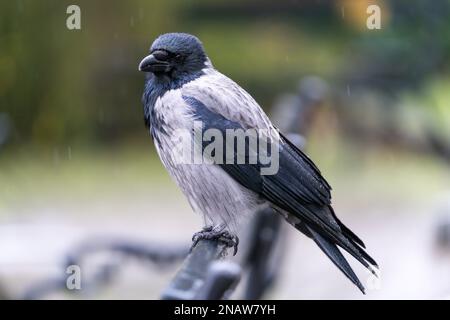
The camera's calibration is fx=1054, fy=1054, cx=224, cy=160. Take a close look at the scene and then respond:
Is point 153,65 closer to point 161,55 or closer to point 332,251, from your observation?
point 161,55

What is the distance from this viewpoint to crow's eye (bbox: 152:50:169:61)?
7.45ft

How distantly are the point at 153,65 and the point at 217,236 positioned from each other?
443 mm

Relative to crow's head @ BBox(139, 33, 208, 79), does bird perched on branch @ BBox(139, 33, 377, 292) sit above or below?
below

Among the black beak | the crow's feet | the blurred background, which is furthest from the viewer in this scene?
the blurred background

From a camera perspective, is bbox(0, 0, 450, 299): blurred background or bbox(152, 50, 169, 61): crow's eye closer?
bbox(152, 50, 169, 61): crow's eye

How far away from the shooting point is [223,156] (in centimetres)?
259

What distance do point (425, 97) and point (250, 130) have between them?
5812mm

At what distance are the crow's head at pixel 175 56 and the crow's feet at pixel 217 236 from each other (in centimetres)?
38

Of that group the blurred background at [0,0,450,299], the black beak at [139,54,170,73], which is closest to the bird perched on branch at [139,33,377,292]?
the black beak at [139,54,170,73]

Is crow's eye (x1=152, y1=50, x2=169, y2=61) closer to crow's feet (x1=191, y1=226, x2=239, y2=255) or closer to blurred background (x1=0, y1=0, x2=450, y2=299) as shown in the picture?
crow's feet (x1=191, y1=226, x2=239, y2=255)


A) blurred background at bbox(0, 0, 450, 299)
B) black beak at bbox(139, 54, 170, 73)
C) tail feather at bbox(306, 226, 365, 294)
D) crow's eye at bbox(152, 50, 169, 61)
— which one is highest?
crow's eye at bbox(152, 50, 169, 61)

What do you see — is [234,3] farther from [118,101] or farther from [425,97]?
[425,97]

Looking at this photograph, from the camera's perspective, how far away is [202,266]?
1880mm
